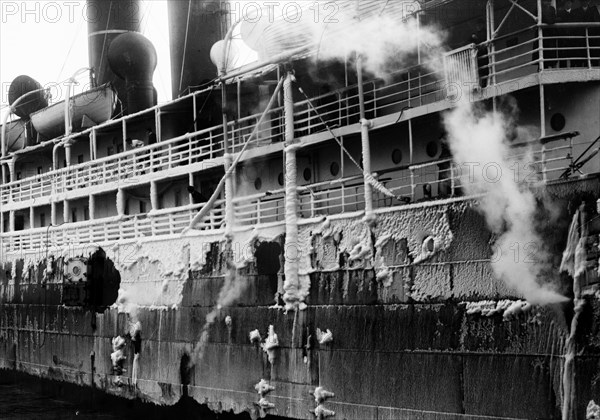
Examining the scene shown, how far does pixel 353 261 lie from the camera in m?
14.2

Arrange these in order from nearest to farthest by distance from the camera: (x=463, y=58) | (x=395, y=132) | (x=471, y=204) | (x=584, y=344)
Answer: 1. (x=584, y=344)
2. (x=471, y=204)
3. (x=463, y=58)
4. (x=395, y=132)

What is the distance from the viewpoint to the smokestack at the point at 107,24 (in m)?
29.7

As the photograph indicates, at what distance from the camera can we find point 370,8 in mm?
15672

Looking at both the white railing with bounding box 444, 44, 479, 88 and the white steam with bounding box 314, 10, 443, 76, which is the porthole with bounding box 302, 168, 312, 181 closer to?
the white steam with bounding box 314, 10, 443, 76

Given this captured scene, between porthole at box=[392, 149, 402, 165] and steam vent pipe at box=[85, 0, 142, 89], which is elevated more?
steam vent pipe at box=[85, 0, 142, 89]

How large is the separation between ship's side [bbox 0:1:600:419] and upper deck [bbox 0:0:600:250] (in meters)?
0.07

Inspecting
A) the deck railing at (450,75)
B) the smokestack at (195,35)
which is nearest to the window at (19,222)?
the smokestack at (195,35)

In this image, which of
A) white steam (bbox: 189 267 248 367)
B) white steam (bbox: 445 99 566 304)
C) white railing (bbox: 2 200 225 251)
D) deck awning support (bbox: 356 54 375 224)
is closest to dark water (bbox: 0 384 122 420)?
white steam (bbox: 189 267 248 367)

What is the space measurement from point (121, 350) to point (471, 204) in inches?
424

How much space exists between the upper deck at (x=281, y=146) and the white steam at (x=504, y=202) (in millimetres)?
378

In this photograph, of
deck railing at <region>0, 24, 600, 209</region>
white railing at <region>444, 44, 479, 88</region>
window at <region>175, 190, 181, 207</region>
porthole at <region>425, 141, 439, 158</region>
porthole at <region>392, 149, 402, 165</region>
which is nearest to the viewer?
deck railing at <region>0, 24, 600, 209</region>

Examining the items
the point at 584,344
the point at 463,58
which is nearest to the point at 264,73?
the point at 463,58

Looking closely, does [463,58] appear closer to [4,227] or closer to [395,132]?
[395,132]

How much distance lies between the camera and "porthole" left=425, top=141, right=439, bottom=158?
14577 millimetres
